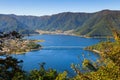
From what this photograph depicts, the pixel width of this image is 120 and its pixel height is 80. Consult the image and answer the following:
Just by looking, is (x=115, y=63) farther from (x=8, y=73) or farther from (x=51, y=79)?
(x=51, y=79)

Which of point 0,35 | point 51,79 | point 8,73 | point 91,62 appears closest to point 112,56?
point 91,62

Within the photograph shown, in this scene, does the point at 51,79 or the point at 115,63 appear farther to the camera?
the point at 51,79

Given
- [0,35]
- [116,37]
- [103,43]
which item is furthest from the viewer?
[0,35]

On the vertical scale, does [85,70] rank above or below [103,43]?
below

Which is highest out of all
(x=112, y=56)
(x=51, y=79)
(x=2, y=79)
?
(x=112, y=56)

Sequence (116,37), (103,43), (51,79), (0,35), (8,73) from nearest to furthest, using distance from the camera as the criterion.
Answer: (116,37) → (103,43) → (0,35) → (8,73) → (51,79)

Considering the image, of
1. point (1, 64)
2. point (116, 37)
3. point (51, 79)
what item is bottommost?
point (51, 79)

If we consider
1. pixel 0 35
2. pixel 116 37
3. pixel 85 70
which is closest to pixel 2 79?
pixel 0 35

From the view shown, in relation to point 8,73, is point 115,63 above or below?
above

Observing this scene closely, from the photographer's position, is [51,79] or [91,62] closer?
[91,62]

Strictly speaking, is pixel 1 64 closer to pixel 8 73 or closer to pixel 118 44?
pixel 8 73
